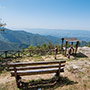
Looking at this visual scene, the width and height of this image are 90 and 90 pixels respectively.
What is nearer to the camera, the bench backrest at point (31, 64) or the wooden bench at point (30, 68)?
the bench backrest at point (31, 64)

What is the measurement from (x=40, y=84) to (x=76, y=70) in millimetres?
3263

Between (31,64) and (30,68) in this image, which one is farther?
(30,68)

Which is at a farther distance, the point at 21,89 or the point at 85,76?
the point at 85,76

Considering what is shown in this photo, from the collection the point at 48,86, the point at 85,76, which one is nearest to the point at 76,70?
the point at 85,76

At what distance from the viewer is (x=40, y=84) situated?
5102 mm

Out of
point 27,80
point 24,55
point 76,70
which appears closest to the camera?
point 27,80

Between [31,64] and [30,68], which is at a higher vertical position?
[31,64]

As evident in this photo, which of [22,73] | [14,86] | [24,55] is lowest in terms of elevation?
[24,55]

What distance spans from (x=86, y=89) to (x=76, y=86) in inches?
20.9

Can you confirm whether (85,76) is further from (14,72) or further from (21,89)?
(14,72)

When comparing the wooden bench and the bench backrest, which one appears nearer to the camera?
the bench backrest

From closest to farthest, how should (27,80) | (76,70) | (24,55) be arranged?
(27,80) → (76,70) → (24,55)

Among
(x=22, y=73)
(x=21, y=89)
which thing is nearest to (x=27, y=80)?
(x=21, y=89)

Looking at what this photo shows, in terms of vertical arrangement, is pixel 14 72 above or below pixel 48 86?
above
